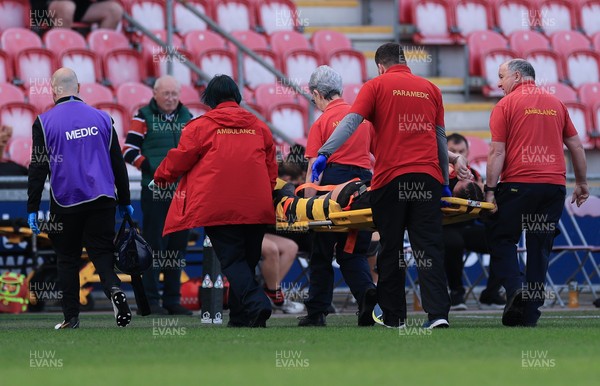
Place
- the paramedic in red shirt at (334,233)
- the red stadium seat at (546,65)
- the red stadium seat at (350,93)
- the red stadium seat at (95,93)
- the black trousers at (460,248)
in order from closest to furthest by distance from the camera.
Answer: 1. the paramedic in red shirt at (334,233)
2. the black trousers at (460,248)
3. the red stadium seat at (95,93)
4. the red stadium seat at (350,93)
5. the red stadium seat at (546,65)

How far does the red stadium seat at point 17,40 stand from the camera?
17094 mm

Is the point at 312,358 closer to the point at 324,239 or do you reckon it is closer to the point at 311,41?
the point at 324,239

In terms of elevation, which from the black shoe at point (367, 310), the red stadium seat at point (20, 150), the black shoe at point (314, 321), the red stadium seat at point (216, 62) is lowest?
the black shoe at point (314, 321)

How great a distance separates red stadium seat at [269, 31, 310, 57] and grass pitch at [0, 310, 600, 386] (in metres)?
8.81

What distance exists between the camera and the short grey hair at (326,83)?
11.1 meters

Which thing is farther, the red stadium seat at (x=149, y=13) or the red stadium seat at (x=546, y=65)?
the red stadium seat at (x=546, y=65)

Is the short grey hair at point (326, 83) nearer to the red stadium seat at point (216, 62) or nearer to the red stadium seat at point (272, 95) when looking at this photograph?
the red stadium seat at point (272, 95)

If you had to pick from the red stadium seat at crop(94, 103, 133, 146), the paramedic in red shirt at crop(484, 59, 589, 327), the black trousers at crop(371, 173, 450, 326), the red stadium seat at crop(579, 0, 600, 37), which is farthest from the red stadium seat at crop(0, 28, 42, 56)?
the red stadium seat at crop(579, 0, 600, 37)

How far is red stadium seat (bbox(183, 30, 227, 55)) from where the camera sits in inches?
730

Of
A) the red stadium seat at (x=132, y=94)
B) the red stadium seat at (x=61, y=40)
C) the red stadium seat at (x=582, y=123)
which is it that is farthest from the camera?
the red stadium seat at (x=582, y=123)

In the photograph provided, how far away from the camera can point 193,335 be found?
9648 millimetres

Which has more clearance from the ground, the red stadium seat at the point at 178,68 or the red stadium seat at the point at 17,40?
the red stadium seat at the point at 17,40

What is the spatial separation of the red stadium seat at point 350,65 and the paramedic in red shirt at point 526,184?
8.64 meters

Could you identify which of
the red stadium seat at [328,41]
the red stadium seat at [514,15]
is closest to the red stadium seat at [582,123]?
the red stadium seat at [514,15]
